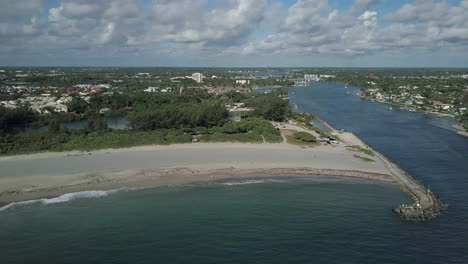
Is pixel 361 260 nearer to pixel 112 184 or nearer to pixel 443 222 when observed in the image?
Answer: pixel 443 222

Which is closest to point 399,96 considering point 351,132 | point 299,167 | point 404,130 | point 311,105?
point 311,105

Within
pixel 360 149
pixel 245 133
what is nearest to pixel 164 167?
pixel 245 133

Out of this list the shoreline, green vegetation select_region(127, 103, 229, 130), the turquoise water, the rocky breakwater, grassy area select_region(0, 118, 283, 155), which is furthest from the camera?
green vegetation select_region(127, 103, 229, 130)

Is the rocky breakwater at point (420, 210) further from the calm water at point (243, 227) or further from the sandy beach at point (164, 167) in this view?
the sandy beach at point (164, 167)

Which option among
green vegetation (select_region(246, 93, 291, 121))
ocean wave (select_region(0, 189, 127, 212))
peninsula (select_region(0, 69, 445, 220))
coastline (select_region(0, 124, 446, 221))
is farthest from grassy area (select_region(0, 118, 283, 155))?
ocean wave (select_region(0, 189, 127, 212))

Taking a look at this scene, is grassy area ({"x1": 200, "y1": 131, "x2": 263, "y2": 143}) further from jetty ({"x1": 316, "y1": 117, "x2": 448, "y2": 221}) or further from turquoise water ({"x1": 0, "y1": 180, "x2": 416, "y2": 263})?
jetty ({"x1": 316, "y1": 117, "x2": 448, "y2": 221})

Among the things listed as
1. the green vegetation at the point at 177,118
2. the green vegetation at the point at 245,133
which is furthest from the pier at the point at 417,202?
the green vegetation at the point at 177,118
